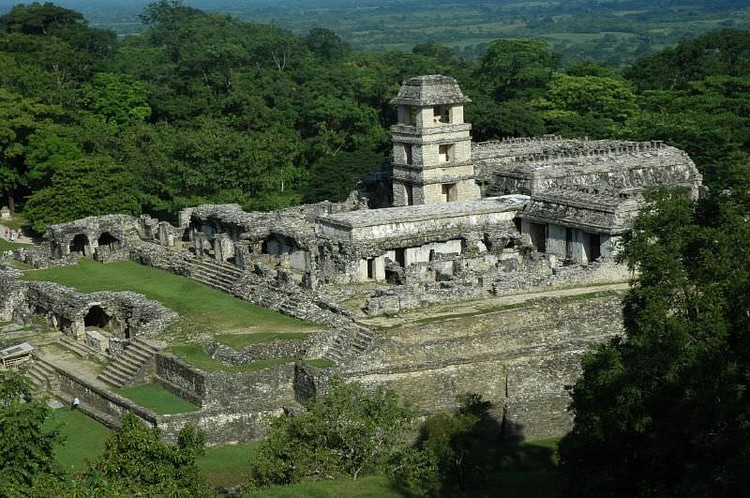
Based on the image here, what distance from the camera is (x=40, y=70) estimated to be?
83438 mm

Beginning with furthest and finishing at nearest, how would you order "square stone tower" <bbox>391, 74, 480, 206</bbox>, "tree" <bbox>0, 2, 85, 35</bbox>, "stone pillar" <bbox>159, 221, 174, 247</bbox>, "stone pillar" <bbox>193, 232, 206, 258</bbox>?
"tree" <bbox>0, 2, 85, 35</bbox>, "stone pillar" <bbox>159, 221, 174, 247</bbox>, "square stone tower" <bbox>391, 74, 480, 206</bbox>, "stone pillar" <bbox>193, 232, 206, 258</bbox>

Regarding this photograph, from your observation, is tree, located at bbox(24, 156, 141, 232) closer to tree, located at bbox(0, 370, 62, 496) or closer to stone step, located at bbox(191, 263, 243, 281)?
stone step, located at bbox(191, 263, 243, 281)

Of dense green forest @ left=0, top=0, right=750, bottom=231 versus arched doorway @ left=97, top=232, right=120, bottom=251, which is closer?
arched doorway @ left=97, top=232, right=120, bottom=251

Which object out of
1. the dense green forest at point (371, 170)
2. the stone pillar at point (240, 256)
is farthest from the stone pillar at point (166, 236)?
the dense green forest at point (371, 170)

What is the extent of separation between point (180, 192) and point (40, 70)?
96.5ft

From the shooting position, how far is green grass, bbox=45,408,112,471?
3366cm

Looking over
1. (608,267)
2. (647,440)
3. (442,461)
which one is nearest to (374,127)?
(608,267)

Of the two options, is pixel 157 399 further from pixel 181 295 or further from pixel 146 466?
pixel 146 466

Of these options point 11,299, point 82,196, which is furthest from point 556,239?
point 82,196

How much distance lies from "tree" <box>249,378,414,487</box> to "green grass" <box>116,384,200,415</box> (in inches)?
163

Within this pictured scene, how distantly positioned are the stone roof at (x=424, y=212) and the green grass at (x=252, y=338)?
6.94 meters

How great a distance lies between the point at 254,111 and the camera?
74750 millimetres

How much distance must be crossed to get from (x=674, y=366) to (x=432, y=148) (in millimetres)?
24726

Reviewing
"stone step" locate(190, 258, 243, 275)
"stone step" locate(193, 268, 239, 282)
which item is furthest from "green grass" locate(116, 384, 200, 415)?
"stone step" locate(190, 258, 243, 275)
